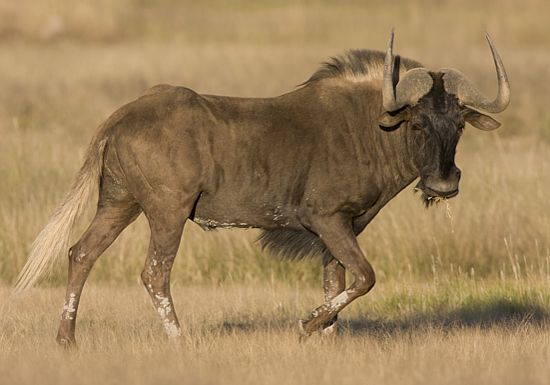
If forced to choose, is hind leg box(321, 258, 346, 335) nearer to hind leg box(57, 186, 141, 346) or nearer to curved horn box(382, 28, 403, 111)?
curved horn box(382, 28, 403, 111)

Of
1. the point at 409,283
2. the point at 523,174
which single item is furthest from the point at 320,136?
the point at 523,174

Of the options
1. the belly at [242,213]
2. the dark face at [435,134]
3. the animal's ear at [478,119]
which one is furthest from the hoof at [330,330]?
the animal's ear at [478,119]

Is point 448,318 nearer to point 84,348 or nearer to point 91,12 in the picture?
point 84,348

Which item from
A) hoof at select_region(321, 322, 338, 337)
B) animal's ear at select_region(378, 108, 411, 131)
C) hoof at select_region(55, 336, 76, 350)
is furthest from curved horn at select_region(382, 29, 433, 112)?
hoof at select_region(55, 336, 76, 350)

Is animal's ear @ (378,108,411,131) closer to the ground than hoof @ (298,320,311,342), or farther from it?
farther from it

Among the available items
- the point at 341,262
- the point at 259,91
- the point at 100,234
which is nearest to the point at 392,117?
the point at 341,262

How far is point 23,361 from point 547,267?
5761 millimetres

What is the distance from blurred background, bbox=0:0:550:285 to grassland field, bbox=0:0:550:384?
1.1 inches

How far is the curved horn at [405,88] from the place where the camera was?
8977mm

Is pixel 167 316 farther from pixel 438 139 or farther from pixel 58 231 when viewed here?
pixel 438 139

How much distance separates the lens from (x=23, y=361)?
327 inches

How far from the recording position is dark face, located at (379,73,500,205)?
8.89 meters

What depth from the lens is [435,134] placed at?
898 centimetres

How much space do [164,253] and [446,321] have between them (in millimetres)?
2590
